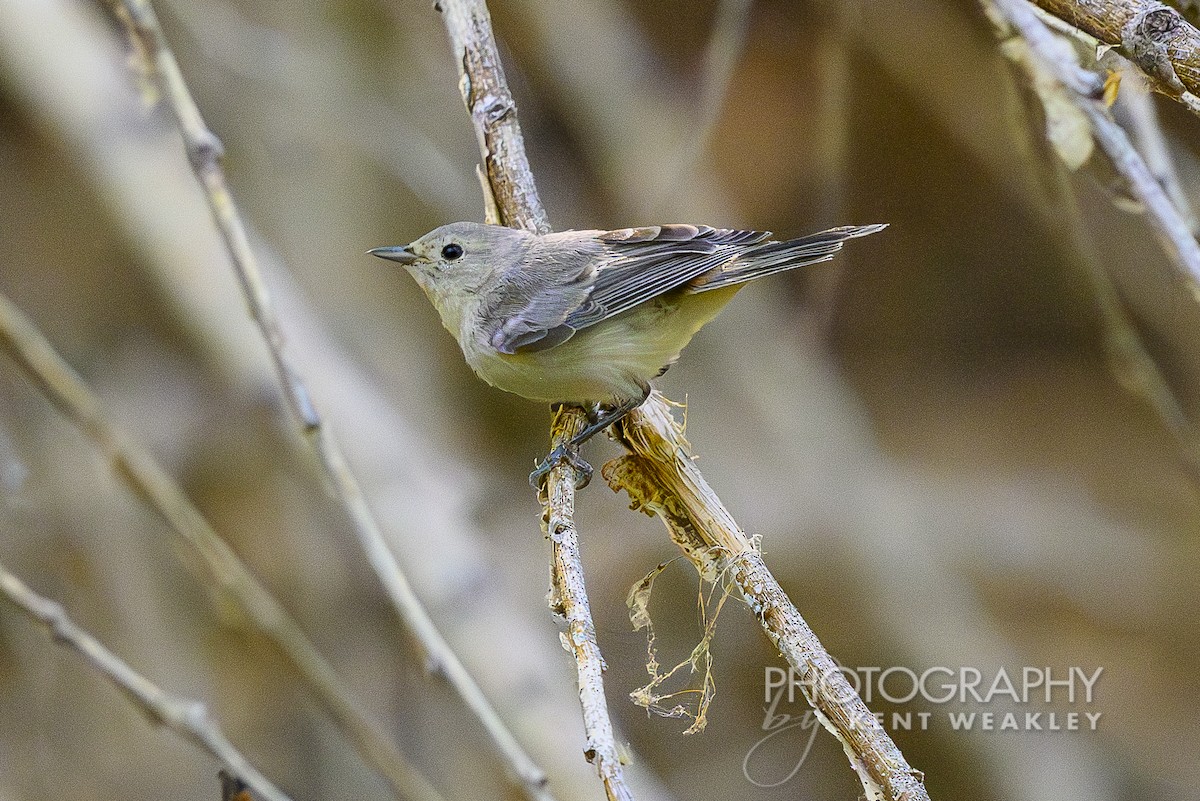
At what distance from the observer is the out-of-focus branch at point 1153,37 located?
5.56 ft

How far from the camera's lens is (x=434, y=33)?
3.75 m

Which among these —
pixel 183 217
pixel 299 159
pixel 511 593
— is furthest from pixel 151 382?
pixel 511 593

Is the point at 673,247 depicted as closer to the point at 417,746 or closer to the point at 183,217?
the point at 183,217

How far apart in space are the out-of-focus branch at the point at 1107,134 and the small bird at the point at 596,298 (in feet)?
2.42

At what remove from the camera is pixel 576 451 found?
235 cm

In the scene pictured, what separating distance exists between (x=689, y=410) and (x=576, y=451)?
1.52 metres

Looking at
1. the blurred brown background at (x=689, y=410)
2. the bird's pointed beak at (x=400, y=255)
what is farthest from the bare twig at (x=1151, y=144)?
the bird's pointed beak at (x=400, y=255)

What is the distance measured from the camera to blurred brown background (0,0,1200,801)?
3.27m

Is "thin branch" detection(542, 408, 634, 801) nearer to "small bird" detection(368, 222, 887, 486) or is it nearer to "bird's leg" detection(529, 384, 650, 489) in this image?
"bird's leg" detection(529, 384, 650, 489)

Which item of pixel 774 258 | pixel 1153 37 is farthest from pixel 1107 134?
pixel 774 258

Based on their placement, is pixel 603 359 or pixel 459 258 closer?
pixel 603 359

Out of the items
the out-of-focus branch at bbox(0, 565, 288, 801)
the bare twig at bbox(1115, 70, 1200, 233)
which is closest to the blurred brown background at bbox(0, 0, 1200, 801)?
the bare twig at bbox(1115, 70, 1200, 233)

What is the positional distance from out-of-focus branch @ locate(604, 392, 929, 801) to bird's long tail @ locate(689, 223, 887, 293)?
14.7 inches

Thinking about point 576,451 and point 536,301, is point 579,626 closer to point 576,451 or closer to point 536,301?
point 576,451
